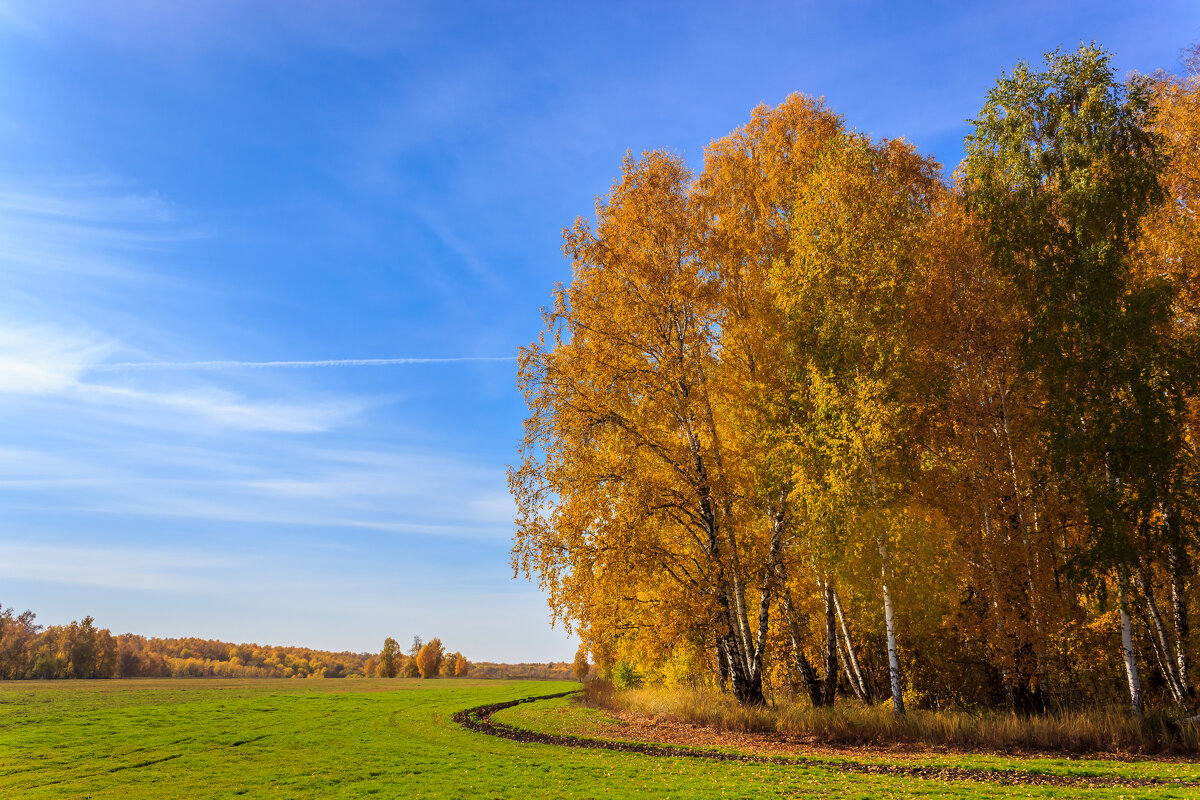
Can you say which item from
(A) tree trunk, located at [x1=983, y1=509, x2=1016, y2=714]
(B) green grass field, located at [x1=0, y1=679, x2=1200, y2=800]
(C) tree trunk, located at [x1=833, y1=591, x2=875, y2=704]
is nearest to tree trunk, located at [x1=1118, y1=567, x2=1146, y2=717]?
(A) tree trunk, located at [x1=983, y1=509, x2=1016, y2=714]

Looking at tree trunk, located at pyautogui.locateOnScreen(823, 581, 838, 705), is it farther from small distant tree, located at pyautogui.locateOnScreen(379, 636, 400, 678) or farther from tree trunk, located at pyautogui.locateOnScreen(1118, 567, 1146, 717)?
small distant tree, located at pyautogui.locateOnScreen(379, 636, 400, 678)

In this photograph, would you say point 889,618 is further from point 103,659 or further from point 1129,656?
point 103,659

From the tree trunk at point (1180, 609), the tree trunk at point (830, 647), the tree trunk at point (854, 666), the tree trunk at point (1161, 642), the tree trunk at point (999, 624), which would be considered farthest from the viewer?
Answer: the tree trunk at point (854, 666)

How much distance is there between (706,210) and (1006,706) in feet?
65.7

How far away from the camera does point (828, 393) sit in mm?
17891

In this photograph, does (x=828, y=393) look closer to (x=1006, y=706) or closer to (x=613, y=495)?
(x=613, y=495)

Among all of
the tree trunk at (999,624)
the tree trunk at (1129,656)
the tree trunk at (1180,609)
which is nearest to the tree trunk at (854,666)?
the tree trunk at (999,624)

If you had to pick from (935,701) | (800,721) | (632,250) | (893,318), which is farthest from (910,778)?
(632,250)

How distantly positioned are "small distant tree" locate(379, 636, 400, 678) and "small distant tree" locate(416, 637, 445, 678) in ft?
24.5

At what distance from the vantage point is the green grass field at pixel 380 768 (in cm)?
1221

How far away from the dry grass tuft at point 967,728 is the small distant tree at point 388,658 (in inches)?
4008

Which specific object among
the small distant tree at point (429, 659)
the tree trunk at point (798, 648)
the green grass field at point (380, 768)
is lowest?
the small distant tree at point (429, 659)

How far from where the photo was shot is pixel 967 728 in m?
17.0

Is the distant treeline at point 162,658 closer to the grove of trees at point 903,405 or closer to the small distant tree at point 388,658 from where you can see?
the small distant tree at point 388,658
